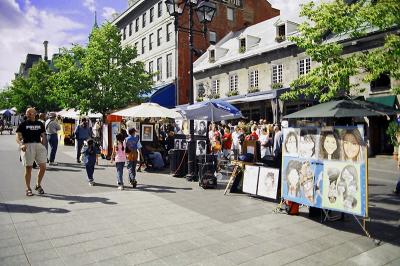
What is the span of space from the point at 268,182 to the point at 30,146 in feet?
19.5

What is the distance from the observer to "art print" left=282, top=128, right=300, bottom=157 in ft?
21.3

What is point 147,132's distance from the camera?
13508 mm

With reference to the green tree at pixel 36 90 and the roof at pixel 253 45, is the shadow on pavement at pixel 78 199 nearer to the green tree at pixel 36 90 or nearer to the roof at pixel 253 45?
the roof at pixel 253 45

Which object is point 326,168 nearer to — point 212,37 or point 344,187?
point 344,187

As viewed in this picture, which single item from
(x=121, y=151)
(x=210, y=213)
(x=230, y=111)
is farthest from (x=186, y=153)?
(x=210, y=213)

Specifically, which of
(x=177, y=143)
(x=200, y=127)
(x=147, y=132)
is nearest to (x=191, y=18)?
(x=147, y=132)

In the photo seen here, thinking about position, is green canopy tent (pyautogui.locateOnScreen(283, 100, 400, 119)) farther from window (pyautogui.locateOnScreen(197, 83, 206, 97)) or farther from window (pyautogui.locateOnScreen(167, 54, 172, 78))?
window (pyautogui.locateOnScreen(167, 54, 172, 78))

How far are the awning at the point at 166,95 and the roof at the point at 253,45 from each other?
308 centimetres

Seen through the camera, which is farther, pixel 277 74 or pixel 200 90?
pixel 200 90

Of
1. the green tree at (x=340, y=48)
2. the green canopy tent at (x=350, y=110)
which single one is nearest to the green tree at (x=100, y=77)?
the green tree at (x=340, y=48)

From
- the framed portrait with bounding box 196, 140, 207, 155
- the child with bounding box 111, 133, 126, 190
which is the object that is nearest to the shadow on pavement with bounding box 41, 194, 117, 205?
the child with bounding box 111, 133, 126, 190

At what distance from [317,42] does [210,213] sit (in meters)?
5.65

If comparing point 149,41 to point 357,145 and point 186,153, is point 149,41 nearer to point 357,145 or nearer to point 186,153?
point 186,153

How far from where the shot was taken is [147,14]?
3647 centimetres
